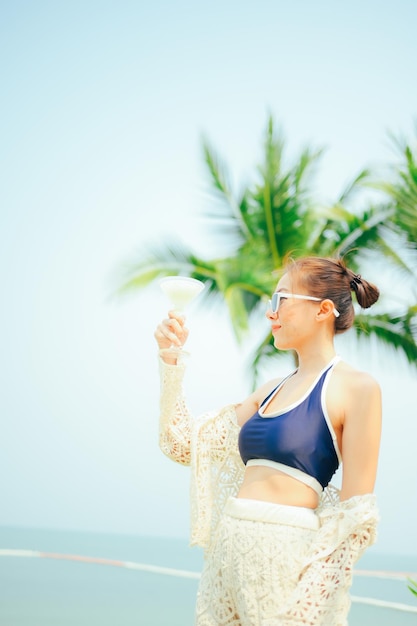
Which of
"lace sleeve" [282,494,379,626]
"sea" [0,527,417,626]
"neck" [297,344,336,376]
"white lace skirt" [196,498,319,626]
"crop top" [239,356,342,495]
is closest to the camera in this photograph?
"lace sleeve" [282,494,379,626]

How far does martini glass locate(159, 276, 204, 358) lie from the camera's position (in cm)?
272

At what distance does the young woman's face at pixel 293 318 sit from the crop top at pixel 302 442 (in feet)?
0.71

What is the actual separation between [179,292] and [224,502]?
0.73m

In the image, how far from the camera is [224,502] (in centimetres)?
264

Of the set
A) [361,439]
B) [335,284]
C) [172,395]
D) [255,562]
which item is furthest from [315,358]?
[255,562]

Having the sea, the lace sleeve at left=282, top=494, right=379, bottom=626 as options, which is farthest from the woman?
the sea

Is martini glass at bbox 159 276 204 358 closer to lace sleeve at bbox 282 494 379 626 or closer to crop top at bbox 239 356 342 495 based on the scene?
crop top at bbox 239 356 342 495

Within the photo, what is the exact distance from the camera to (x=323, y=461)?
7.57 ft

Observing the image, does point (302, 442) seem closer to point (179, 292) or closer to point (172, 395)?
point (172, 395)

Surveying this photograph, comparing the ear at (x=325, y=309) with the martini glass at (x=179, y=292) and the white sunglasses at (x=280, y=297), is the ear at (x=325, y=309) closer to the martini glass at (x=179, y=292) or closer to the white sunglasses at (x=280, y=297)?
the white sunglasses at (x=280, y=297)

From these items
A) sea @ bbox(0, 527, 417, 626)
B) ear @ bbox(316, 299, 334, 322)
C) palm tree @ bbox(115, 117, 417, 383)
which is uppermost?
ear @ bbox(316, 299, 334, 322)

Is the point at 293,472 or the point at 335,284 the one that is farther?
the point at 335,284

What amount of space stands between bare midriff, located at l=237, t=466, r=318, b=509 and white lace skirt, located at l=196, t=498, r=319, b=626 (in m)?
0.03

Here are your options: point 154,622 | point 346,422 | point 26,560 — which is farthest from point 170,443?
point 26,560
